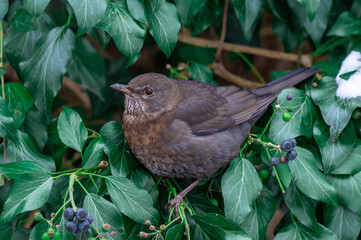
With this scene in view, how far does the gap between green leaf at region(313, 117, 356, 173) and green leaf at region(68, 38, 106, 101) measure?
5.01 ft

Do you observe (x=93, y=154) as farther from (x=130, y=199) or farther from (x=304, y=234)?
(x=304, y=234)

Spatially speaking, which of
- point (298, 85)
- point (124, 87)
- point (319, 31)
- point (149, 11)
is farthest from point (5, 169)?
point (319, 31)

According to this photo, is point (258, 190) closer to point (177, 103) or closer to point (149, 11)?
point (177, 103)

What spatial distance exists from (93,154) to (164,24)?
726mm

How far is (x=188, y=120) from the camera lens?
8.70 ft

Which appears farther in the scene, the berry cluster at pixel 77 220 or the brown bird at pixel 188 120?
the brown bird at pixel 188 120

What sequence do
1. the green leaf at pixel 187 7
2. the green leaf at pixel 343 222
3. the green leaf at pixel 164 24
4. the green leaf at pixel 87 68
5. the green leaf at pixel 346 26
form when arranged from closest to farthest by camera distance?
the green leaf at pixel 164 24 → the green leaf at pixel 343 222 → the green leaf at pixel 187 7 → the green leaf at pixel 346 26 → the green leaf at pixel 87 68

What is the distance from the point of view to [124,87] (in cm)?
262

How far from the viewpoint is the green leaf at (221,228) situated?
2.11 m

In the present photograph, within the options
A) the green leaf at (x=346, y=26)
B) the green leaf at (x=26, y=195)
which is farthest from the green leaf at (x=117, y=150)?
the green leaf at (x=346, y=26)

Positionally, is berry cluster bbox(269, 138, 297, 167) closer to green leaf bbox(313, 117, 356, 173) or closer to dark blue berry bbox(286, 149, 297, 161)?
dark blue berry bbox(286, 149, 297, 161)

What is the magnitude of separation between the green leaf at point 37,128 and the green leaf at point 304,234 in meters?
1.37

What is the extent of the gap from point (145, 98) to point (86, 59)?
81cm

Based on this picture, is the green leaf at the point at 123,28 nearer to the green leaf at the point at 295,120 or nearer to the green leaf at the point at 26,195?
the green leaf at the point at 26,195
